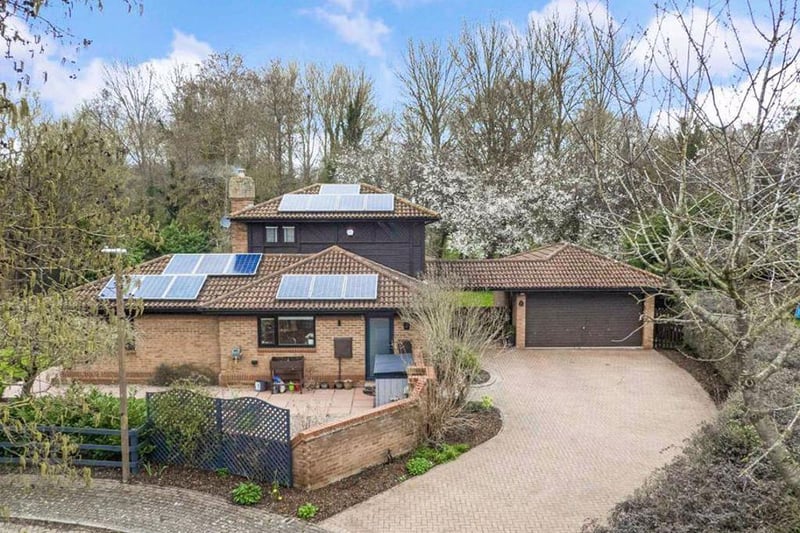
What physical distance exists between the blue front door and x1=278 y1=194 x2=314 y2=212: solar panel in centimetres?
541

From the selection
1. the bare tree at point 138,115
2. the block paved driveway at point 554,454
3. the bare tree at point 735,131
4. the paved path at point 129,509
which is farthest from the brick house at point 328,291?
the bare tree at point 138,115

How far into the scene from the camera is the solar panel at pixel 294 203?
18750mm

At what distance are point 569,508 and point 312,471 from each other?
4.31 meters

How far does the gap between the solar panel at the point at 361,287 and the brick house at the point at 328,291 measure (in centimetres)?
3

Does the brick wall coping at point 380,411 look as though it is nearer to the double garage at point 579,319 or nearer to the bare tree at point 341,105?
the double garage at point 579,319

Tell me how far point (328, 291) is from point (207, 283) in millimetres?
3937

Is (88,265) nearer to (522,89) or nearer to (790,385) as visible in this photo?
(790,385)

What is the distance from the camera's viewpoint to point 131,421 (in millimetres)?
10438

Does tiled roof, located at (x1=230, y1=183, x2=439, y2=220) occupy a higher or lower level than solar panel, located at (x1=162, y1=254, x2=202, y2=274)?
higher

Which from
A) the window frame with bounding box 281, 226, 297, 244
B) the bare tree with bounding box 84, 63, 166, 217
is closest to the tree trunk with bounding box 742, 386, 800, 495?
the window frame with bounding box 281, 226, 297, 244

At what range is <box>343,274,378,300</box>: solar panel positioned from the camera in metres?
15.4

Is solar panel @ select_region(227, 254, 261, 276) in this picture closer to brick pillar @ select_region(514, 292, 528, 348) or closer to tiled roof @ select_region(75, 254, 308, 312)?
tiled roof @ select_region(75, 254, 308, 312)

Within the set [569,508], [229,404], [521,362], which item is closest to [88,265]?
[229,404]

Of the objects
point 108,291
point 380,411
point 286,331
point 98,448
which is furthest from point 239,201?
point 380,411
